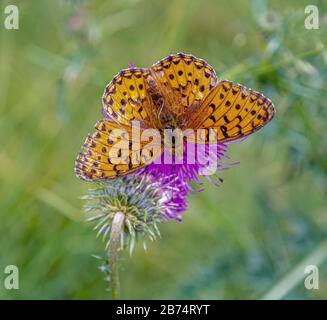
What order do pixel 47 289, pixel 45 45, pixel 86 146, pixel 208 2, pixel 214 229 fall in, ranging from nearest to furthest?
pixel 86 146 < pixel 47 289 < pixel 214 229 < pixel 45 45 < pixel 208 2

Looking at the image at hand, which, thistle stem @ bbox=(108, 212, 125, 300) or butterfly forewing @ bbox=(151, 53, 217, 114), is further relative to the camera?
butterfly forewing @ bbox=(151, 53, 217, 114)

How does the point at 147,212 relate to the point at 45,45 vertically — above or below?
below

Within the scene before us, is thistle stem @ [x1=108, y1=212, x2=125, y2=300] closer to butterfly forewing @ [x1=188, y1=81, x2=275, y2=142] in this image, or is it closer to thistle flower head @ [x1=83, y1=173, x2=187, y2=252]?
thistle flower head @ [x1=83, y1=173, x2=187, y2=252]

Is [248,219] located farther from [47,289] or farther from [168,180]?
[168,180]

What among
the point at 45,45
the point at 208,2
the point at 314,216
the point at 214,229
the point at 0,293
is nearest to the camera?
the point at 0,293

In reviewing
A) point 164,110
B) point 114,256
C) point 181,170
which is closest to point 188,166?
point 181,170

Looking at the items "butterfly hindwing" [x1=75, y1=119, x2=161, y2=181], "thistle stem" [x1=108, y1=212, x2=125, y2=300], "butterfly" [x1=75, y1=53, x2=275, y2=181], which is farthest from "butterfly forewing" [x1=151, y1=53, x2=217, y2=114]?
"thistle stem" [x1=108, y1=212, x2=125, y2=300]

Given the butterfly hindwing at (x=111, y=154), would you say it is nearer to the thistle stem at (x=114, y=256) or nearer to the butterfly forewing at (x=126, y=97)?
the butterfly forewing at (x=126, y=97)

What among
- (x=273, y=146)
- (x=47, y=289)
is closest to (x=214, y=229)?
(x=273, y=146)
